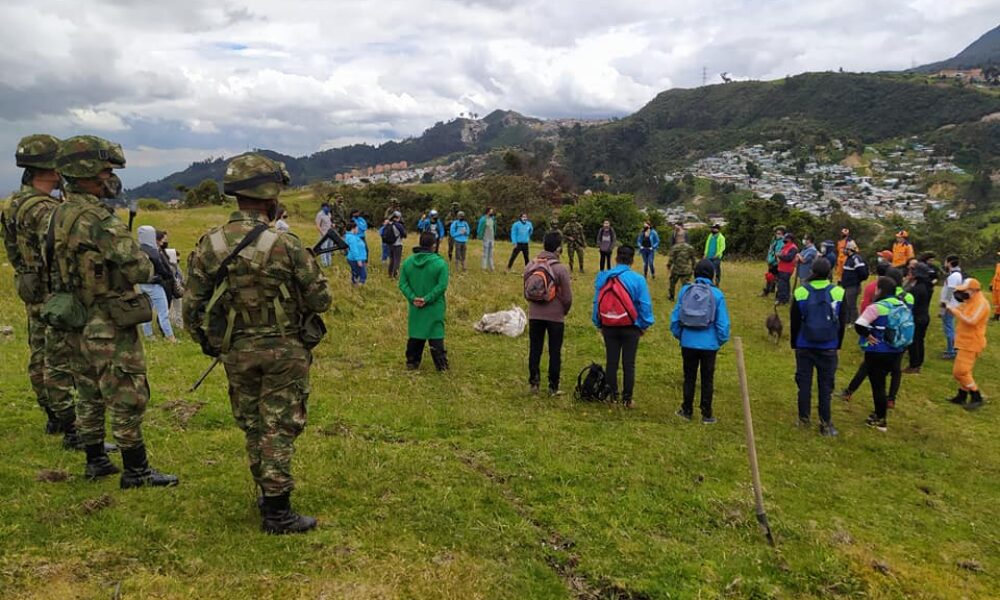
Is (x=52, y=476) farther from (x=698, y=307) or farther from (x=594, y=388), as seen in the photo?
(x=698, y=307)

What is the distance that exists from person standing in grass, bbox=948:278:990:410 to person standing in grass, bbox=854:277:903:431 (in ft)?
7.24

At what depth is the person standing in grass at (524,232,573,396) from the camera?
27.3ft

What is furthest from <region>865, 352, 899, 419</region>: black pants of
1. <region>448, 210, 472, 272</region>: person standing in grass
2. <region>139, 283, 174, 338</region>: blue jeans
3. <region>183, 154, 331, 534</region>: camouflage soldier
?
<region>448, 210, 472, 272</region>: person standing in grass

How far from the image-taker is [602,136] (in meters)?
172

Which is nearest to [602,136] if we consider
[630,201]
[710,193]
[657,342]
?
[710,193]

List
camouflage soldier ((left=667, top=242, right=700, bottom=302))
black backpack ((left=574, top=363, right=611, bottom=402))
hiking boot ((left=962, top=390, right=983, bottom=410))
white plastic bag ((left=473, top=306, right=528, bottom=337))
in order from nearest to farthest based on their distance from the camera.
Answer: black backpack ((left=574, top=363, right=611, bottom=402)) → hiking boot ((left=962, top=390, right=983, bottom=410)) → white plastic bag ((left=473, top=306, right=528, bottom=337)) → camouflage soldier ((left=667, top=242, right=700, bottom=302))

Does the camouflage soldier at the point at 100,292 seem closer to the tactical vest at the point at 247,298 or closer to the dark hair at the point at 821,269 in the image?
the tactical vest at the point at 247,298

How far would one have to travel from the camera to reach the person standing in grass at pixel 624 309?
812 centimetres

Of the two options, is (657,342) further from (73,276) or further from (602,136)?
(602,136)

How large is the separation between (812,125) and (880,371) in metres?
198

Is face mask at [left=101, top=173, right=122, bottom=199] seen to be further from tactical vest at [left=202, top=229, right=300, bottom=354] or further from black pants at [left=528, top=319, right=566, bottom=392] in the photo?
black pants at [left=528, top=319, right=566, bottom=392]

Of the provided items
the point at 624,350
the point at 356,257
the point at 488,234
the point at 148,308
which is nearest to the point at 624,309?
the point at 624,350

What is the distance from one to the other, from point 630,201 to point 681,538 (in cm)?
6397

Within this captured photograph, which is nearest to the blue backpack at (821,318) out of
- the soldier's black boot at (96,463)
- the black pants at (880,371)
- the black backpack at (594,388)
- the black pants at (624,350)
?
the black pants at (880,371)
